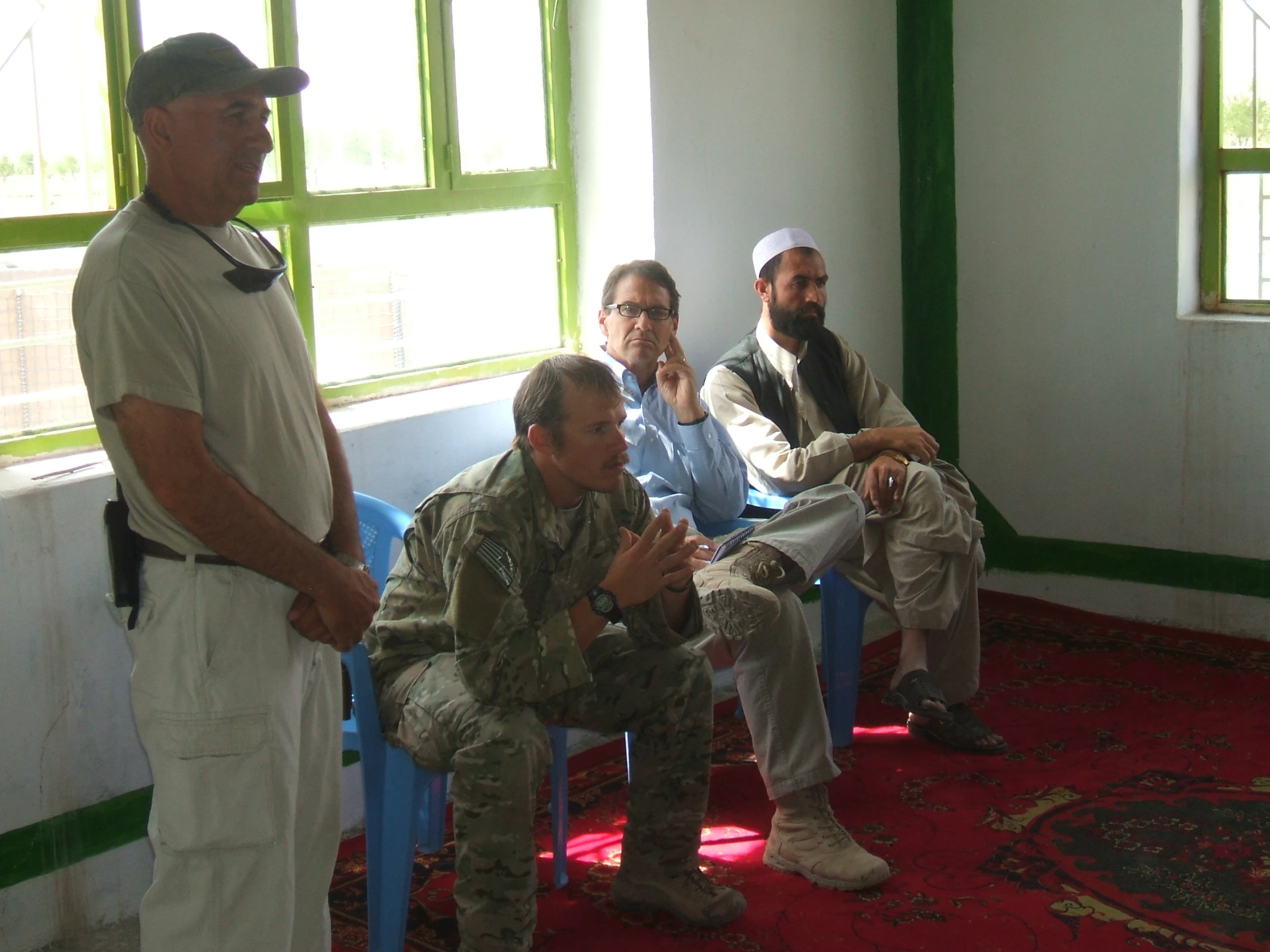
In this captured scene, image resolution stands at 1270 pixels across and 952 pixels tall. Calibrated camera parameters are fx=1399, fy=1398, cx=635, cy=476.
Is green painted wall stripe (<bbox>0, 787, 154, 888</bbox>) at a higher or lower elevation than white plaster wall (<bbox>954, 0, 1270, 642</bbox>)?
lower

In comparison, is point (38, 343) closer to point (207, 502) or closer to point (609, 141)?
point (207, 502)

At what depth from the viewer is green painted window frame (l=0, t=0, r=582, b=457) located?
105 inches

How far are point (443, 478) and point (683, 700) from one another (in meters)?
0.97

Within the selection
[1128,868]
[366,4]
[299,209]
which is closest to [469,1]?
[366,4]

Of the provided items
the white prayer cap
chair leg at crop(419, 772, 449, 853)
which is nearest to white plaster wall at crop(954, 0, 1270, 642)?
the white prayer cap

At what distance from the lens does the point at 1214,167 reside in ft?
13.9

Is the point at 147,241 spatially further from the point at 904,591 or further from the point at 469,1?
the point at 904,591

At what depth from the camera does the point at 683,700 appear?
8.34 feet

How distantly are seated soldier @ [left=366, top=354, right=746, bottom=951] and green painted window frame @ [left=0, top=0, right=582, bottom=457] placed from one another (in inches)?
32.4

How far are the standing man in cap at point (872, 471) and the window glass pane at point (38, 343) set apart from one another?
1.54 meters

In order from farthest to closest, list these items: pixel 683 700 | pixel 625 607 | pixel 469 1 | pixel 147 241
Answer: pixel 469 1
pixel 683 700
pixel 625 607
pixel 147 241

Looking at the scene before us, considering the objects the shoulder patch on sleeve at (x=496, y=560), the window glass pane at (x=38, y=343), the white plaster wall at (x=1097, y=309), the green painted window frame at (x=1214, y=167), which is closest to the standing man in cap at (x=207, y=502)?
the shoulder patch on sleeve at (x=496, y=560)

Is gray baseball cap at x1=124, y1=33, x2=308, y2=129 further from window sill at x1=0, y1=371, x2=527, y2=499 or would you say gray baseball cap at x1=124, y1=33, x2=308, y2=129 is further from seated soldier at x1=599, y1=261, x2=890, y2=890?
seated soldier at x1=599, y1=261, x2=890, y2=890

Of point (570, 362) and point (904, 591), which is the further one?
point (904, 591)
